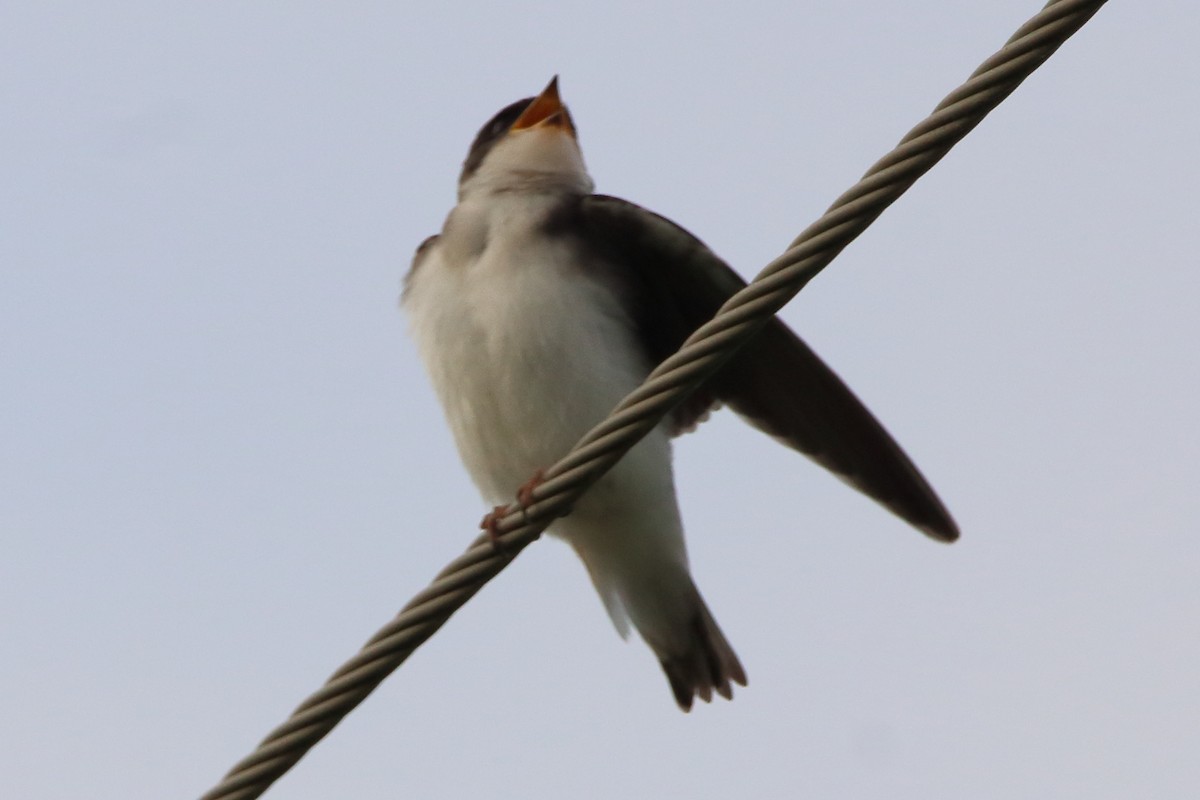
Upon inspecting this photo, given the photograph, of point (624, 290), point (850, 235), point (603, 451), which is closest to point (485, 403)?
point (624, 290)

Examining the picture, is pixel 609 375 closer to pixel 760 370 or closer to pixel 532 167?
pixel 760 370

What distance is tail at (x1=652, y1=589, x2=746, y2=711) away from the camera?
6.41m

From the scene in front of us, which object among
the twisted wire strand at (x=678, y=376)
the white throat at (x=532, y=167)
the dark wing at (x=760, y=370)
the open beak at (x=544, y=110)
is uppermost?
the open beak at (x=544, y=110)

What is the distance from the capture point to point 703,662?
643cm

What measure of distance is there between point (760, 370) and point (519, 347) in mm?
792

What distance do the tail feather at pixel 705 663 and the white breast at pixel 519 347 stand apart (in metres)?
0.72

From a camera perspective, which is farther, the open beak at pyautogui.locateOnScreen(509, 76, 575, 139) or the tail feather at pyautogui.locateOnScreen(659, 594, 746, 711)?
the open beak at pyautogui.locateOnScreen(509, 76, 575, 139)

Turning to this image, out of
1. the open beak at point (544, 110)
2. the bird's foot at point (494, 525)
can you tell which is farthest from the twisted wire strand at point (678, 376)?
the open beak at point (544, 110)

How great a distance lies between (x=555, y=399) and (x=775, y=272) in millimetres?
2126

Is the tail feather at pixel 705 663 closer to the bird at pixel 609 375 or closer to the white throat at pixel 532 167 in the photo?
the bird at pixel 609 375

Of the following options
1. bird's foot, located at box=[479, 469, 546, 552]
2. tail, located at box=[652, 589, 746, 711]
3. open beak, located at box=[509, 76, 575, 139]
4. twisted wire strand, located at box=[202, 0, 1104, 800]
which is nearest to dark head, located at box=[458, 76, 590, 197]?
open beak, located at box=[509, 76, 575, 139]

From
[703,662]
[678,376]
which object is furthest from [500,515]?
[703,662]

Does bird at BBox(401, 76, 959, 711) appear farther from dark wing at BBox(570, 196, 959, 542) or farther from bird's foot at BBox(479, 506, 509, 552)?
bird's foot at BBox(479, 506, 509, 552)

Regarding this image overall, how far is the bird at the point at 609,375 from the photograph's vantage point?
5672 millimetres
